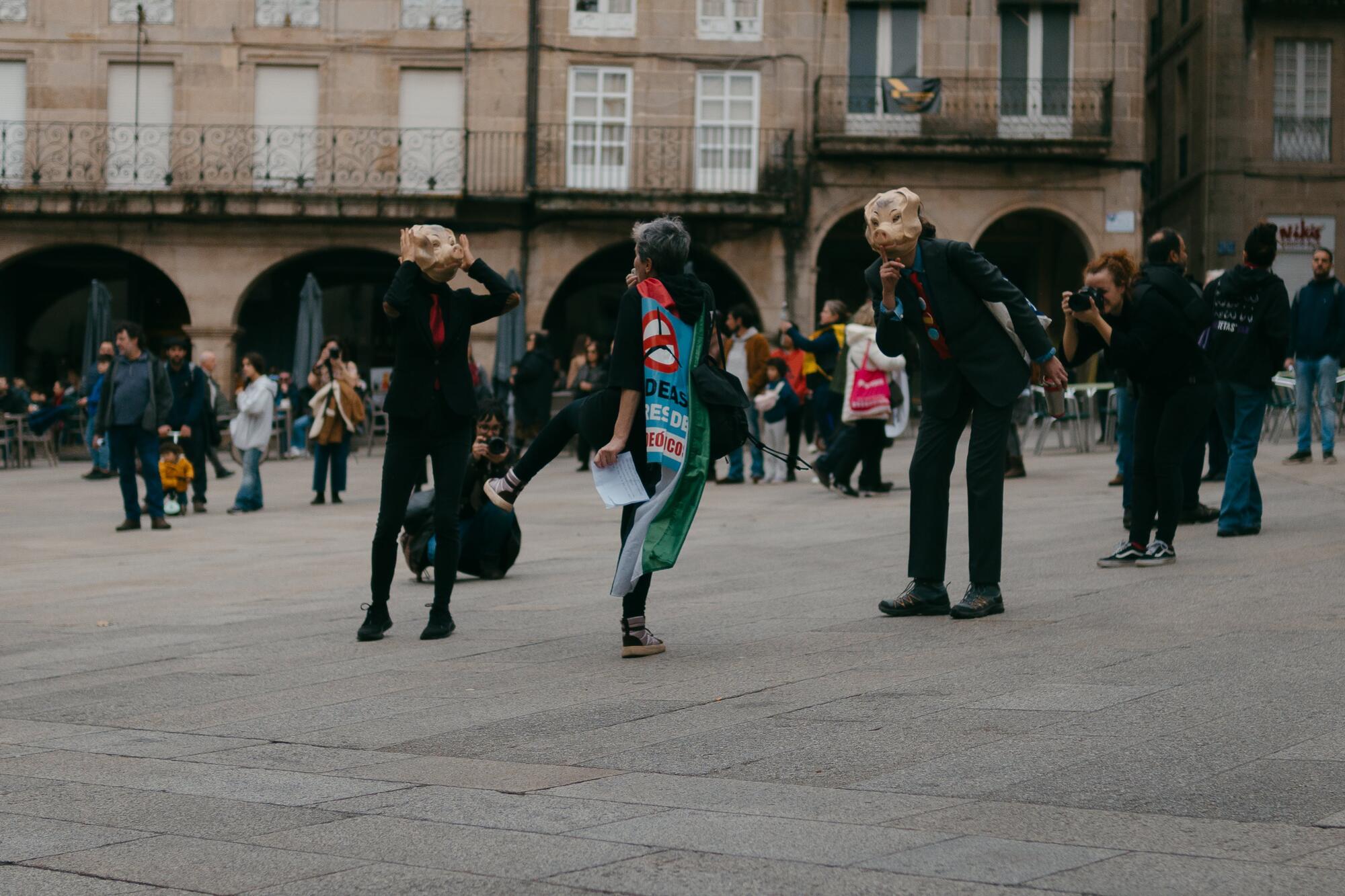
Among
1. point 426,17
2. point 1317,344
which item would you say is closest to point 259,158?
point 426,17

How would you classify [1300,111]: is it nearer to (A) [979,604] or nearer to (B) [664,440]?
(A) [979,604]

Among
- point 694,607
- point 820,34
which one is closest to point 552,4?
point 820,34

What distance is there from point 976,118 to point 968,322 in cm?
2435

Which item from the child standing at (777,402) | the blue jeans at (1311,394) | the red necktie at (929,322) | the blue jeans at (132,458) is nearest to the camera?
the red necktie at (929,322)

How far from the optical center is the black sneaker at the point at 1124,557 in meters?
9.88

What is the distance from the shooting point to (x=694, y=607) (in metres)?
9.26

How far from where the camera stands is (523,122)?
105ft

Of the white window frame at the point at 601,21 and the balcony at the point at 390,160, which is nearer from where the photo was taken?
the balcony at the point at 390,160

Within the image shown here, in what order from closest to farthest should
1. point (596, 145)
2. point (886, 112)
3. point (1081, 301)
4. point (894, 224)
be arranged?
point (894, 224), point (1081, 301), point (886, 112), point (596, 145)

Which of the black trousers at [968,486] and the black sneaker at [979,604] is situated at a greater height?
the black trousers at [968,486]

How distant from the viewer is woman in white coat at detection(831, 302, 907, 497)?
1606 cm

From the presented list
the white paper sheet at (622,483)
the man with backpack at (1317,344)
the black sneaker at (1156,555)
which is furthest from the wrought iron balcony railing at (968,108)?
the white paper sheet at (622,483)

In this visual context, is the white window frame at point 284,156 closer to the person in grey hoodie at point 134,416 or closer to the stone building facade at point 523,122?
the stone building facade at point 523,122

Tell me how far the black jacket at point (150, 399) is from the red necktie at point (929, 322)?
31.9ft
